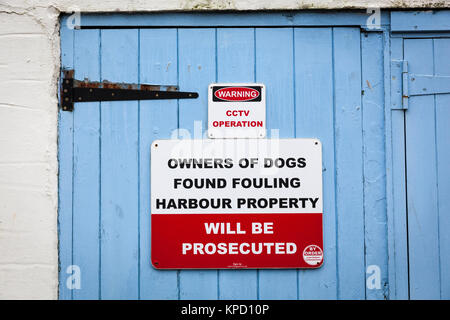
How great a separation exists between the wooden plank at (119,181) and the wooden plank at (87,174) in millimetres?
28

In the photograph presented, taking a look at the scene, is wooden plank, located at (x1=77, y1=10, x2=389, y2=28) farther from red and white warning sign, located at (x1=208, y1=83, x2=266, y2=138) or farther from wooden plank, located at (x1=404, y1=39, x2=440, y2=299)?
wooden plank, located at (x1=404, y1=39, x2=440, y2=299)

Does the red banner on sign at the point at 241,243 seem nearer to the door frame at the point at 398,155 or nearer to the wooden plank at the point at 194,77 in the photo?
the wooden plank at the point at 194,77

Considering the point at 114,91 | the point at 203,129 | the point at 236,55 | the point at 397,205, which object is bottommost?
the point at 397,205

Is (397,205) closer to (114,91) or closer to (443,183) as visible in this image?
(443,183)

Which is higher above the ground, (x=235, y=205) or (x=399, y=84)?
(x=399, y=84)

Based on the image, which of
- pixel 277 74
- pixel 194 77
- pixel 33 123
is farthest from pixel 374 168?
pixel 33 123

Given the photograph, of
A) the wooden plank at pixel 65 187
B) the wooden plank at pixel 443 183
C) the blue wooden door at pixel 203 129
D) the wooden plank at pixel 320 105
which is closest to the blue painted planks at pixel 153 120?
the blue wooden door at pixel 203 129

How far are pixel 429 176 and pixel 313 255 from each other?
566 mm

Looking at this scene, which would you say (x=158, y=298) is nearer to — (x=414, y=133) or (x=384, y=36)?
(x=414, y=133)

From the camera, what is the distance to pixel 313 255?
1754 mm

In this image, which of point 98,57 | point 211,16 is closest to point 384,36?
point 211,16

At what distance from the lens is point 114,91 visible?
1781mm
